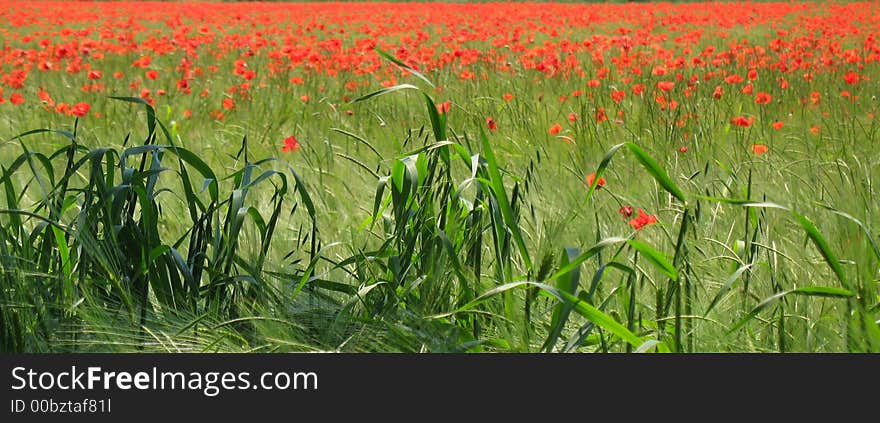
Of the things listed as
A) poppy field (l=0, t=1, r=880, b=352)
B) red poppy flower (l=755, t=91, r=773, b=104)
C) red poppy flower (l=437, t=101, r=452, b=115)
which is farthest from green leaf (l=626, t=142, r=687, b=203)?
red poppy flower (l=755, t=91, r=773, b=104)

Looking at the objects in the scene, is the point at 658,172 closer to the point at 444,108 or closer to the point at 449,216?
the point at 449,216

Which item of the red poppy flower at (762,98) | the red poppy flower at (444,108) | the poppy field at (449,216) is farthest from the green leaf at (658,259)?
the red poppy flower at (762,98)

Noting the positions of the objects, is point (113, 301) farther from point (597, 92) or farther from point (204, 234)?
point (597, 92)

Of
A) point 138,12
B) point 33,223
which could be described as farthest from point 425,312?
point 138,12

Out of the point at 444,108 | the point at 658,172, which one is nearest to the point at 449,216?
the point at 658,172

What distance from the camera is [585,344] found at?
1.81m

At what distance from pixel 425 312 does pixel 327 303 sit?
0.24 metres

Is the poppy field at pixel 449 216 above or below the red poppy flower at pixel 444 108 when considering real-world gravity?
below

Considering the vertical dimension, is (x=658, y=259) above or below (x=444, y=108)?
below

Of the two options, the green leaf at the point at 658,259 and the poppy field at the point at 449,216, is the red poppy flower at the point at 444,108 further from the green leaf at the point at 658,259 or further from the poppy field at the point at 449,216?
the green leaf at the point at 658,259

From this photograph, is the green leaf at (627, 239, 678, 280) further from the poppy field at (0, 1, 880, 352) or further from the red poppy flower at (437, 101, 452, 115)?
the red poppy flower at (437, 101, 452, 115)

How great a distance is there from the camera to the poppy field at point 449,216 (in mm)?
1753

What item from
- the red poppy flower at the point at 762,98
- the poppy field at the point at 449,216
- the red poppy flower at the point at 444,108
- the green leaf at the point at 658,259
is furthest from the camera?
the red poppy flower at the point at 762,98

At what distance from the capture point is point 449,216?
72.4 inches
